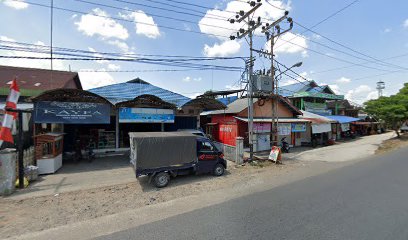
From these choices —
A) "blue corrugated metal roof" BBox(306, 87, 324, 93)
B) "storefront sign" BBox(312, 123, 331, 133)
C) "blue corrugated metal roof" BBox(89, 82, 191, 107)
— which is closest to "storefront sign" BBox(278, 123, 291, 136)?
"storefront sign" BBox(312, 123, 331, 133)

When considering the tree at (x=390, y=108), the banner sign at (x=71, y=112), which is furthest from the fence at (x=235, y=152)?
the tree at (x=390, y=108)

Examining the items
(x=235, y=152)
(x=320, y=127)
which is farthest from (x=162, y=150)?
(x=320, y=127)

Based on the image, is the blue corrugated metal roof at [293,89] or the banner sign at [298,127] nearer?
the banner sign at [298,127]

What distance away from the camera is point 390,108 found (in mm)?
22859

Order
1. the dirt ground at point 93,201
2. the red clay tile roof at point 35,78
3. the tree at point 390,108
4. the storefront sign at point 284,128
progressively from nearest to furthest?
the dirt ground at point 93,201 < the red clay tile roof at point 35,78 < the storefront sign at point 284,128 < the tree at point 390,108

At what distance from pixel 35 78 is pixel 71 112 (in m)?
10.1

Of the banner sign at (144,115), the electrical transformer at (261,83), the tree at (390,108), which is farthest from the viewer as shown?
the tree at (390,108)

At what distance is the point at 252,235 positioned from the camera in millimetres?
4180

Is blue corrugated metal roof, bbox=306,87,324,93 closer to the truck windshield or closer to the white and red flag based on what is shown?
the truck windshield

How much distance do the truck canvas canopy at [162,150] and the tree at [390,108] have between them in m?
25.4

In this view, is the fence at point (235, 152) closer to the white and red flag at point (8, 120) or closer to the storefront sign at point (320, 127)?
the white and red flag at point (8, 120)

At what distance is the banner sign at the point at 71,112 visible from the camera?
1118 cm

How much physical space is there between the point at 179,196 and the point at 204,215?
6.57ft

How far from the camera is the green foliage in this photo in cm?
2308
